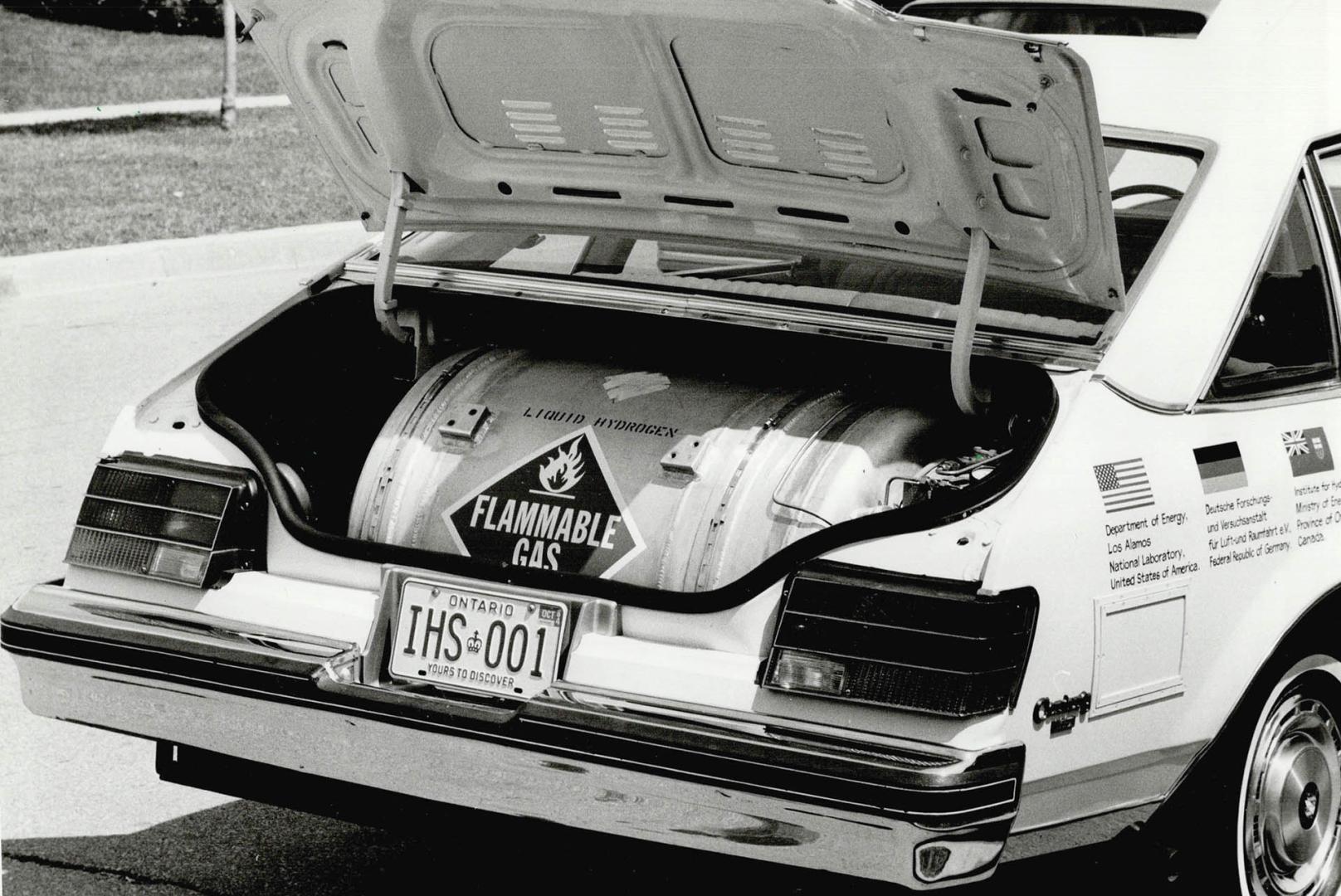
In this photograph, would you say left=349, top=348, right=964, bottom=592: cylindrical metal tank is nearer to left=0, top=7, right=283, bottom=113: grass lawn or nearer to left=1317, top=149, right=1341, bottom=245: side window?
left=1317, top=149, right=1341, bottom=245: side window

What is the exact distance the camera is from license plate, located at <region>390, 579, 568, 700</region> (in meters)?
3.32

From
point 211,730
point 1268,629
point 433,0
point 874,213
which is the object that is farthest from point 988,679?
point 433,0

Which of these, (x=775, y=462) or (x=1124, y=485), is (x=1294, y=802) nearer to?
(x=1124, y=485)

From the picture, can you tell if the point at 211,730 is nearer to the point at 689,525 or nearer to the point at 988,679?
the point at 689,525

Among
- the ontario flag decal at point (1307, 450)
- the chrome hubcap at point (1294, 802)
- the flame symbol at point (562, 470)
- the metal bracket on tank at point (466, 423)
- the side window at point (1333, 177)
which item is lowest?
the chrome hubcap at point (1294, 802)

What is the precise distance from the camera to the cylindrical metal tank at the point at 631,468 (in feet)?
11.7

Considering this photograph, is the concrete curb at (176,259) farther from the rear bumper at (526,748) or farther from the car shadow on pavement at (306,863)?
the rear bumper at (526,748)

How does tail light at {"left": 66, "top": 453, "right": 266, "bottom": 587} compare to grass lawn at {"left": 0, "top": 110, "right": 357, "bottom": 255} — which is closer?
tail light at {"left": 66, "top": 453, "right": 266, "bottom": 587}

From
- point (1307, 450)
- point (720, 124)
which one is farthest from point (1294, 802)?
point (720, 124)

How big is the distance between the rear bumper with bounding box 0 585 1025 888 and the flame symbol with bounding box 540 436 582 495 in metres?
0.60

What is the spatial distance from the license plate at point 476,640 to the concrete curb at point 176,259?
25.5 feet

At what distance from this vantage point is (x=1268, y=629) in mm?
3426

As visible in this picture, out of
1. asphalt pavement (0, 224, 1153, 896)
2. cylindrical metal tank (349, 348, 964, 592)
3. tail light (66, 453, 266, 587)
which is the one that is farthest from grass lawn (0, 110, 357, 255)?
tail light (66, 453, 266, 587)

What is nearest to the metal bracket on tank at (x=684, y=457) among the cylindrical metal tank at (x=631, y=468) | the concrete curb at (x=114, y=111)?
the cylindrical metal tank at (x=631, y=468)
